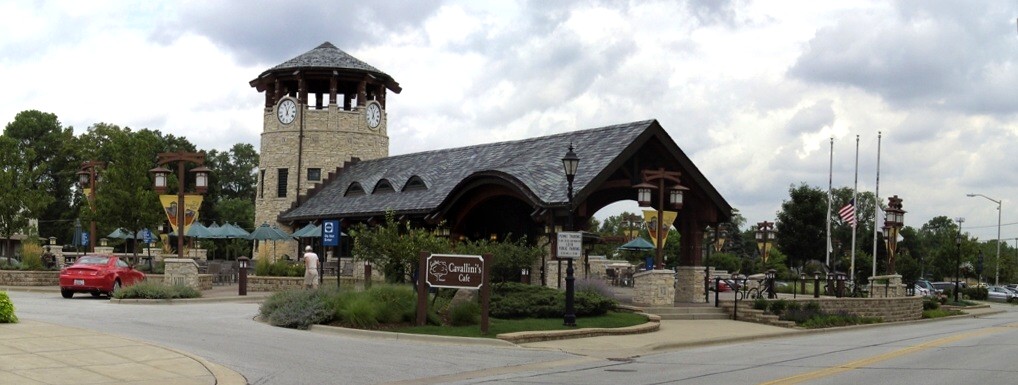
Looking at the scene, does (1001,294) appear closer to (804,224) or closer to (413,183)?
(804,224)

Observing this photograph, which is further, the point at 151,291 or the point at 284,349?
the point at 151,291

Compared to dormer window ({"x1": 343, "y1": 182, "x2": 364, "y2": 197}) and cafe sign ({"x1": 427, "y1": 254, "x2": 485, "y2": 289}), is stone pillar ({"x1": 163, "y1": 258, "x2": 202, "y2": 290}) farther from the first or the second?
dormer window ({"x1": 343, "y1": 182, "x2": 364, "y2": 197})

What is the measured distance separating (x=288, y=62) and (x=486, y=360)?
38673 mm

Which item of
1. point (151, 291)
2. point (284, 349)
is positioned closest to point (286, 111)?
point (151, 291)

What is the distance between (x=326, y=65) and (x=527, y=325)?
32.6m

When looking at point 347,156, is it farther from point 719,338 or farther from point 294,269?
point 719,338

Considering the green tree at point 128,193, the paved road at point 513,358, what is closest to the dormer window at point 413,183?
the green tree at point 128,193

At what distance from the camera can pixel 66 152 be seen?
3046 inches

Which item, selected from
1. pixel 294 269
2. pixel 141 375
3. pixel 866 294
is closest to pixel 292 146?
pixel 294 269

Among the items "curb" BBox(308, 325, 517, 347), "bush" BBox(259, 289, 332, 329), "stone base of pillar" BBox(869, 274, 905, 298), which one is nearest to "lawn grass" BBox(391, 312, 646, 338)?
"curb" BBox(308, 325, 517, 347)

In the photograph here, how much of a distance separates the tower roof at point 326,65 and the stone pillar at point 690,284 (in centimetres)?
2365

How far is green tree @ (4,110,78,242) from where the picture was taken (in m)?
77.8

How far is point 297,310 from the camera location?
21.8 m

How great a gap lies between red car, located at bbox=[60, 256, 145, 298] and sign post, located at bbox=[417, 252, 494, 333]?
1123cm
